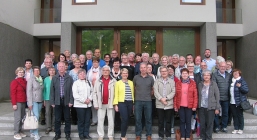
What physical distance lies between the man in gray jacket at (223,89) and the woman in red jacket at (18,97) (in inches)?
207

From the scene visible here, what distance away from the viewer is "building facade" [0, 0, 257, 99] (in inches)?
382

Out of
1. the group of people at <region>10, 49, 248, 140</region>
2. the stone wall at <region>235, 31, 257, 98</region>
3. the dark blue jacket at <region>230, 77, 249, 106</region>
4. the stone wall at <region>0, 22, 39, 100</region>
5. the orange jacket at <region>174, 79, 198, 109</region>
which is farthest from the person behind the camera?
the stone wall at <region>235, 31, 257, 98</region>

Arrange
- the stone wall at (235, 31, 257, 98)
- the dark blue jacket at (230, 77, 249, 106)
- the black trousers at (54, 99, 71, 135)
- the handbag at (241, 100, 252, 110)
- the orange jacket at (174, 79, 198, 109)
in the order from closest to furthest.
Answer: the orange jacket at (174, 79, 198, 109) < the black trousers at (54, 99, 71, 135) < the handbag at (241, 100, 252, 110) < the dark blue jacket at (230, 77, 249, 106) < the stone wall at (235, 31, 257, 98)

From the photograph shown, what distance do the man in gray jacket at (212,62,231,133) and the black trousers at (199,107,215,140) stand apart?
0.66m

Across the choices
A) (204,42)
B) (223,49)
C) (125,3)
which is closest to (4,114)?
(125,3)

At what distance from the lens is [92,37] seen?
10617 mm

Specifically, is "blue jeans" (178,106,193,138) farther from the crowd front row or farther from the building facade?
the building facade

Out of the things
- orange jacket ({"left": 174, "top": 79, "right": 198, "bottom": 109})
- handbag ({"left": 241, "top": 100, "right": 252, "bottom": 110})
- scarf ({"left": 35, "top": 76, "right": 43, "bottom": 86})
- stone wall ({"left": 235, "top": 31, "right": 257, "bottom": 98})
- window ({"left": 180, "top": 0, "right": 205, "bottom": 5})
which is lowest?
handbag ({"left": 241, "top": 100, "right": 252, "bottom": 110})

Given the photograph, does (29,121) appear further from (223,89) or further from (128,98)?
(223,89)

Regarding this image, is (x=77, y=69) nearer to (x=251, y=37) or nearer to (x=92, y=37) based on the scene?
(x=92, y=37)

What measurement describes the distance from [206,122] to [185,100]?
86 cm

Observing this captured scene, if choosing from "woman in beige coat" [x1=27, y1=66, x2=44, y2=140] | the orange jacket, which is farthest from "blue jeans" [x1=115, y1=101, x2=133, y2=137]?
"woman in beige coat" [x1=27, y1=66, x2=44, y2=140]

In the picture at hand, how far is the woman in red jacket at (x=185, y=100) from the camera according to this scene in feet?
19.3

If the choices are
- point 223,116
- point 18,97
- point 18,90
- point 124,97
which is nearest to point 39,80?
point 18,90
